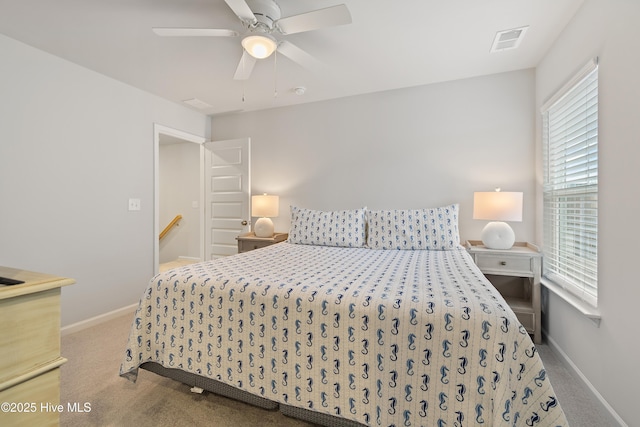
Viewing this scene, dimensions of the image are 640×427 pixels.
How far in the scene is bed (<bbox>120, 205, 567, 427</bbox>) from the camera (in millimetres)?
1034

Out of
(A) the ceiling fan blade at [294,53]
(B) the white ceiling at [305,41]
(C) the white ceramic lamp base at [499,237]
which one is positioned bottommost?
(C) the white ceramic lamp base at [499,237]

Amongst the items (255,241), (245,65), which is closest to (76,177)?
(255,241)

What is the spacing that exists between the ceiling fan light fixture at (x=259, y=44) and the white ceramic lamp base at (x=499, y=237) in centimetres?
233

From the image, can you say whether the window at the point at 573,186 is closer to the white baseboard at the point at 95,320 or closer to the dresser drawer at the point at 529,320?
the dresser drawer at the point at 529,320

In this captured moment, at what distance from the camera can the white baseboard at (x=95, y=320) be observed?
2.57 meters

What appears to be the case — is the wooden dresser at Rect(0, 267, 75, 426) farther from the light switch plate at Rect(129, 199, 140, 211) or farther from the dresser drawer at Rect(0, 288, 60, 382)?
the light switch plate at Rect(129, 199, 140, 211)

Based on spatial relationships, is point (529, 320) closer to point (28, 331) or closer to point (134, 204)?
point (28, 331)

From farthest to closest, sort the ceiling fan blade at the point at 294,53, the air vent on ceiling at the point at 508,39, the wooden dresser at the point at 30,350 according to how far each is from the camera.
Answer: the air vent on ceiling at the point at 508,39 < the ceiling fan blade at the point at 294,53 < the wooden dresser at the point at 30,350

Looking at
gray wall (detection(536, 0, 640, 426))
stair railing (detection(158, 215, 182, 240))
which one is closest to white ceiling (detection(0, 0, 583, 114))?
gray wall (detection(536, 0, 640, 426))

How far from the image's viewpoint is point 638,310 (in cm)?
132

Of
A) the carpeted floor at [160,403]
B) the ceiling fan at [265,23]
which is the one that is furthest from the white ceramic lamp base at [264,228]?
the ceiling fan at [265,23]

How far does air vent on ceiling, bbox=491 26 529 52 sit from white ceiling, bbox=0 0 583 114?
5 cm

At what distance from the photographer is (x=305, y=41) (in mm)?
2258

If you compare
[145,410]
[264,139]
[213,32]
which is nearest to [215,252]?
[264,139]
